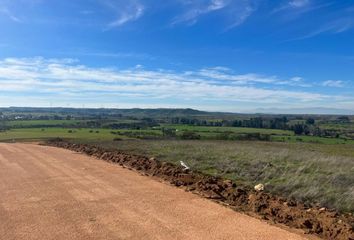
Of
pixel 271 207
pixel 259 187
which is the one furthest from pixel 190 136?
pixel 271 207

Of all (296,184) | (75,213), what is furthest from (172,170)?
(75,213)

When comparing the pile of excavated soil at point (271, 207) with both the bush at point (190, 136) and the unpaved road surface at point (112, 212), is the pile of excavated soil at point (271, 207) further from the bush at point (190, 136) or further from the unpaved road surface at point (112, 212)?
the bush at point (190, 136)

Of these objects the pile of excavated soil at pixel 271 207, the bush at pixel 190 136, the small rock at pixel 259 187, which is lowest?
the bush at pixel 190 136

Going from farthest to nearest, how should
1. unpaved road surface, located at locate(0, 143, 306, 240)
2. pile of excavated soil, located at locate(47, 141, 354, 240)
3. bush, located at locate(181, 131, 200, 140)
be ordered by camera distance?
bush, located at locate(181, 131, 200, 140), pile of excavated soil, located at locate(47, 141, 354, 240), unpaved road surface, located at locate(0, 143, 306, 240)

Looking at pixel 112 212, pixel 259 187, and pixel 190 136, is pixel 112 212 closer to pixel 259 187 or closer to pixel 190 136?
pixel 259 187

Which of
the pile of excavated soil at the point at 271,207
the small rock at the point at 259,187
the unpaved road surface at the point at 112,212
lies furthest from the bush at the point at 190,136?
the small rock at the point at 259,187

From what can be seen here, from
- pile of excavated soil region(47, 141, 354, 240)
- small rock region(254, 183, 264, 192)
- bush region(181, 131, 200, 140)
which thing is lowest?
bush region(181, 131, 200, 140)

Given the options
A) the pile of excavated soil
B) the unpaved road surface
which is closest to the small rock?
the pile of excavated soil

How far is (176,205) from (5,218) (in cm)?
390

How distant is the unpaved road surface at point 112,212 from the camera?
834cm

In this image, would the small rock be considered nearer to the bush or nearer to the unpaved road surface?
the unpaved road surface

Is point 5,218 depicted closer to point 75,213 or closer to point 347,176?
point 75,213

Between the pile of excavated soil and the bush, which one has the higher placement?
the pile of excavated soil

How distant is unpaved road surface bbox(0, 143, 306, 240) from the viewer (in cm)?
834
